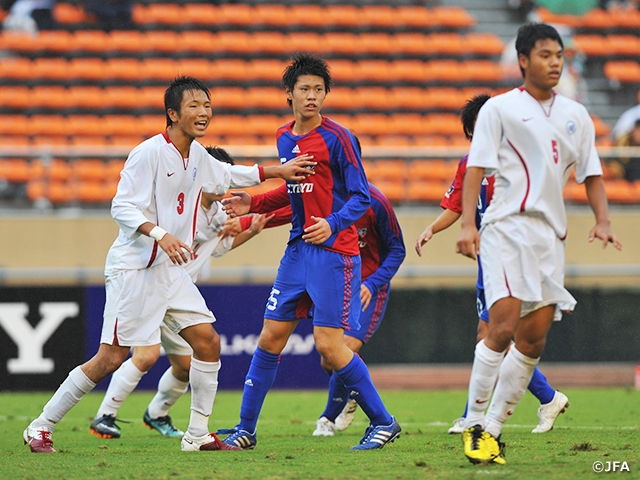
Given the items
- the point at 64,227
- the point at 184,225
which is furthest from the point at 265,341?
the point at 64,227

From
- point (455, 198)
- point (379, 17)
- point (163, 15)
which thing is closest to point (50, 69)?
point (163, 15)

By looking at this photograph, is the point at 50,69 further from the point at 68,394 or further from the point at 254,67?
the point at 68,394

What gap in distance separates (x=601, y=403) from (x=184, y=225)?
17.5 ft

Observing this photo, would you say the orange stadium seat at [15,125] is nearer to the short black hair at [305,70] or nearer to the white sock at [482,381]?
the short black hair at [305,70]

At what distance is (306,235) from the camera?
559 centimetres

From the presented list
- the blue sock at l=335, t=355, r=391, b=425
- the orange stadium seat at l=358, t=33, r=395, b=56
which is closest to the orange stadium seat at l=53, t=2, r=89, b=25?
the orange stadium seat at l=358, t=33, r=395, b=56

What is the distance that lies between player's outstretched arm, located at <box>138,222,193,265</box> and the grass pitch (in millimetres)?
1128

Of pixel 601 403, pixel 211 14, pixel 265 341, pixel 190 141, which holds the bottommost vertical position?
pixel 601 403

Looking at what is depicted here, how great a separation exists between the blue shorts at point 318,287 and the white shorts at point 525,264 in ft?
3.84

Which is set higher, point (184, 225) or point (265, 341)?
point (184, 225)

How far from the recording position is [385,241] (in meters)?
7.08

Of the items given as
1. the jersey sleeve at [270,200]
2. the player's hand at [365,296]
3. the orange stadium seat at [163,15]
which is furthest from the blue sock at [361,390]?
the orange stadium seat at [163,15]

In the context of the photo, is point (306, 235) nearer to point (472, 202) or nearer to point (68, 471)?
point (472, 202)

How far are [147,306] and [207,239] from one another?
144 centimetres
